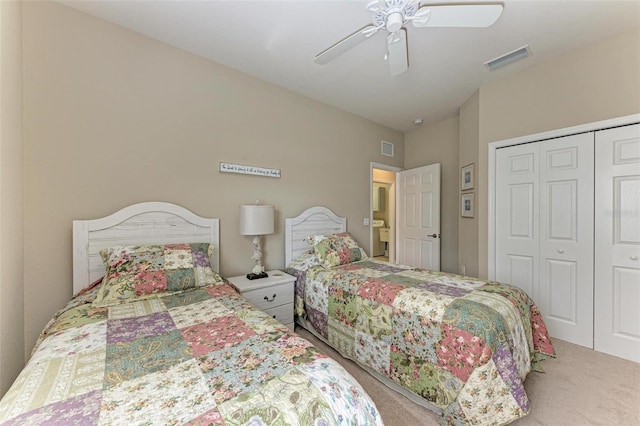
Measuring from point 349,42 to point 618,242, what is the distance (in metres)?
2.77

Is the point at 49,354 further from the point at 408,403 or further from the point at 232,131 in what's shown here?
the point at 232,131

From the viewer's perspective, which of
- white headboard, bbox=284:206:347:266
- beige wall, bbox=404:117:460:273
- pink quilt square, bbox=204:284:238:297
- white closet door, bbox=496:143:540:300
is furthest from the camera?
beige wall, bbox=404:117:460:273

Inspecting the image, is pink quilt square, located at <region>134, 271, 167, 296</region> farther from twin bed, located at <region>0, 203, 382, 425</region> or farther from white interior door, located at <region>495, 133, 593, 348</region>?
white interior door, located at <region>495, 133, 593, 348</region>

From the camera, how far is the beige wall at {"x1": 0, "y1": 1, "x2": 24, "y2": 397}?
128cm

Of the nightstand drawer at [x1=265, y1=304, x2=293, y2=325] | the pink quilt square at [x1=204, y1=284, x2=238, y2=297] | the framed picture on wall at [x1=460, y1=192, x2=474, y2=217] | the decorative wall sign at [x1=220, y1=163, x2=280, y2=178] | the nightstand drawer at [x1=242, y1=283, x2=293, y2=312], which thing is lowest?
the nightstand drawer at [x1=265, y1=304, x2=293, y2=325]

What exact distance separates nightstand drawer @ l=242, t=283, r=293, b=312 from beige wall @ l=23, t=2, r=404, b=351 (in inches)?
18.5

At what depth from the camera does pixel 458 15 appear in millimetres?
1388

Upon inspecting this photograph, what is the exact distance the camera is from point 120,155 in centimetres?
199

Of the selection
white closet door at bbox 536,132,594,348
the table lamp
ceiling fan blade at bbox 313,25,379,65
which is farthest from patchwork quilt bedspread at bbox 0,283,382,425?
white closet door at bbox 536,132,594,348

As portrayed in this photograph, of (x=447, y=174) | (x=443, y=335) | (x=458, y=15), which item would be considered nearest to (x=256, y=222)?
(x=443, y=335)

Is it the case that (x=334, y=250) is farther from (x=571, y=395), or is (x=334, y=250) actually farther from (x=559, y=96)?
(x=559, y=96)

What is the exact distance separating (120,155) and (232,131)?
954 mm

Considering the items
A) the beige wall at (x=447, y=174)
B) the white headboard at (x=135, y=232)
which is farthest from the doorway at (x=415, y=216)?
the white headboard at (x=135, y=232)

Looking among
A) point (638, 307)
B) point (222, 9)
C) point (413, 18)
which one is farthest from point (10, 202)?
point (638, 307)
